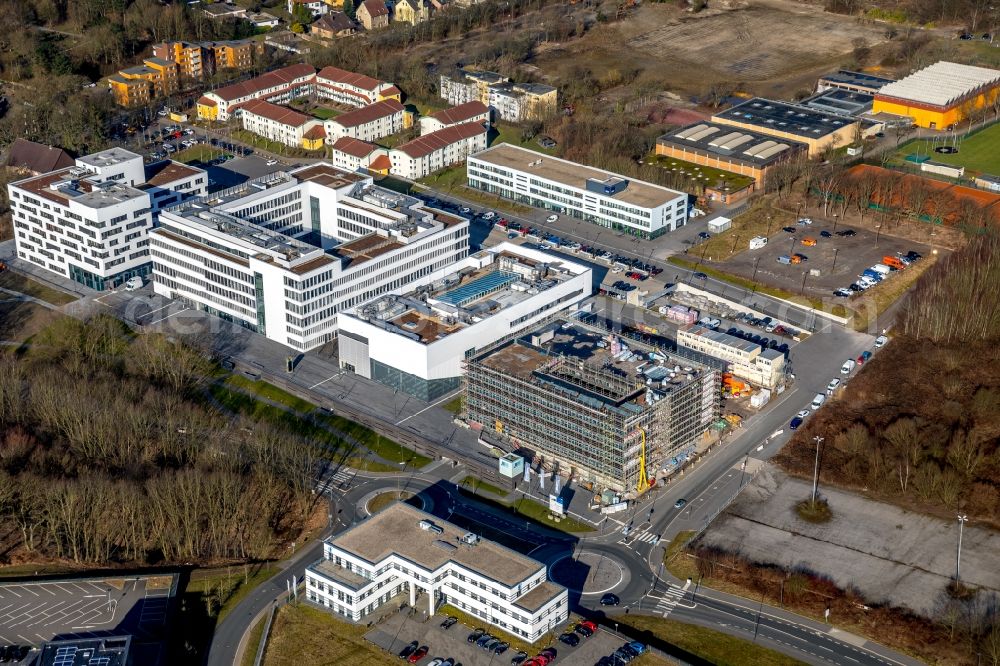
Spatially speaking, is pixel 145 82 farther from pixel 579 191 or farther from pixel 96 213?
pixel 579 191

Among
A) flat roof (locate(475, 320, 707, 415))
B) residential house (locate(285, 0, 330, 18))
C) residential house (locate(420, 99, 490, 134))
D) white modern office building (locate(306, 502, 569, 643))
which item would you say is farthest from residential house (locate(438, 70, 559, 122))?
white modern office building (locate(306, 502, 569, 643))

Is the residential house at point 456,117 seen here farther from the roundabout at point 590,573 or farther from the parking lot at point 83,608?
the parking lot at point 83,608

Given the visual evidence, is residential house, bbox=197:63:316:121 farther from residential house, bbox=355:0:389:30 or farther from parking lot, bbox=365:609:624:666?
parking lot, bbox=365:609:624:666

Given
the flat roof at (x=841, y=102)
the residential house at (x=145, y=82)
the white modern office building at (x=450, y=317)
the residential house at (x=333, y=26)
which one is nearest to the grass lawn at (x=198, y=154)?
the residential house at (x=145, y=82)

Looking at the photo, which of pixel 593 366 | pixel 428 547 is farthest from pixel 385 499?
pixel 593 366

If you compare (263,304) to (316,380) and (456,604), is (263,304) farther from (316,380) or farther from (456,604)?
(456,604)
